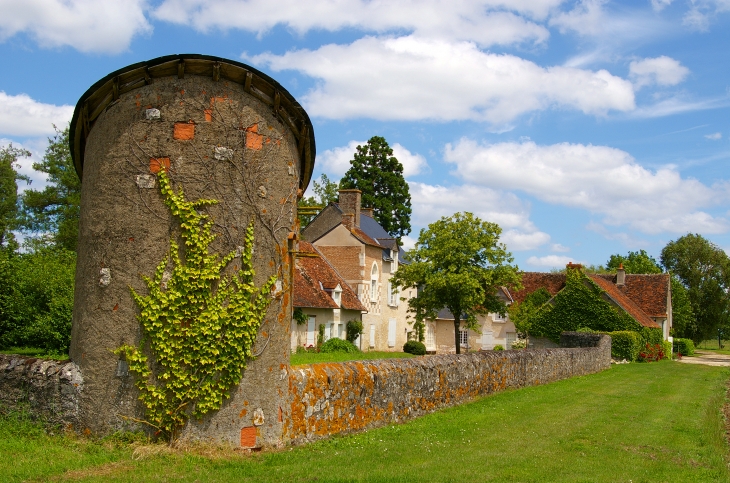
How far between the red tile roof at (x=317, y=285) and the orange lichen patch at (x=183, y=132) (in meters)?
25.9

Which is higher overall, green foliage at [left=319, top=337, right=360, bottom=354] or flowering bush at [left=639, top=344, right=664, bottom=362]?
green foliage at [left=319, top=337, right=360, bottom=354]

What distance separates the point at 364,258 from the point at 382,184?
64.0 feet

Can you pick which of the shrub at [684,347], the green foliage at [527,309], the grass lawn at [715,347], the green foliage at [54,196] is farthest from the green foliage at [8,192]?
the grass lawn at [715,347]

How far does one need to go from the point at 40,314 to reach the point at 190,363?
2050 cm

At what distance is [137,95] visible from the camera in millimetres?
8266

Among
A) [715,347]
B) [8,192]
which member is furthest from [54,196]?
[715,347]

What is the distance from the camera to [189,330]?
7.96m

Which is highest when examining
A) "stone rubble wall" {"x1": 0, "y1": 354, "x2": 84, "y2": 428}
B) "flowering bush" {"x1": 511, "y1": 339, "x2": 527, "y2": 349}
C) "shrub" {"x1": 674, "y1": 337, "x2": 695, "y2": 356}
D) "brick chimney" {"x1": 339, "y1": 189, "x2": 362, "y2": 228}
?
"brick chimney" {"x1": 339, "y1": 189, "x2": 362, "y2": 228}

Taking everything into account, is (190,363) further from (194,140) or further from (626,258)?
(626,258)

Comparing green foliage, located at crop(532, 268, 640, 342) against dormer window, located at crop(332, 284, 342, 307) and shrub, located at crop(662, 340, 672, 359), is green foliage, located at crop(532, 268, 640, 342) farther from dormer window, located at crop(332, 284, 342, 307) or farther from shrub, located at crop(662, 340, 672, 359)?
dormer window, located at crop(332, 284, 342, 307)

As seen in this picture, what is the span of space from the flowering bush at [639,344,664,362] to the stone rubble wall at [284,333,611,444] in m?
22.8

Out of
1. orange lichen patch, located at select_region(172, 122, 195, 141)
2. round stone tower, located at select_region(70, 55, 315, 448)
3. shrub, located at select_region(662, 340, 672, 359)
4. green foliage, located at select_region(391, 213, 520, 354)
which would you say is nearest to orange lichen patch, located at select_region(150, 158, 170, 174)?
round stone tower, located at select_region(70, 55, 315, 448)

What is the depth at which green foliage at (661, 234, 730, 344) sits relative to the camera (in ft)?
224

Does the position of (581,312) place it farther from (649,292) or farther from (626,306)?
(649,292)
